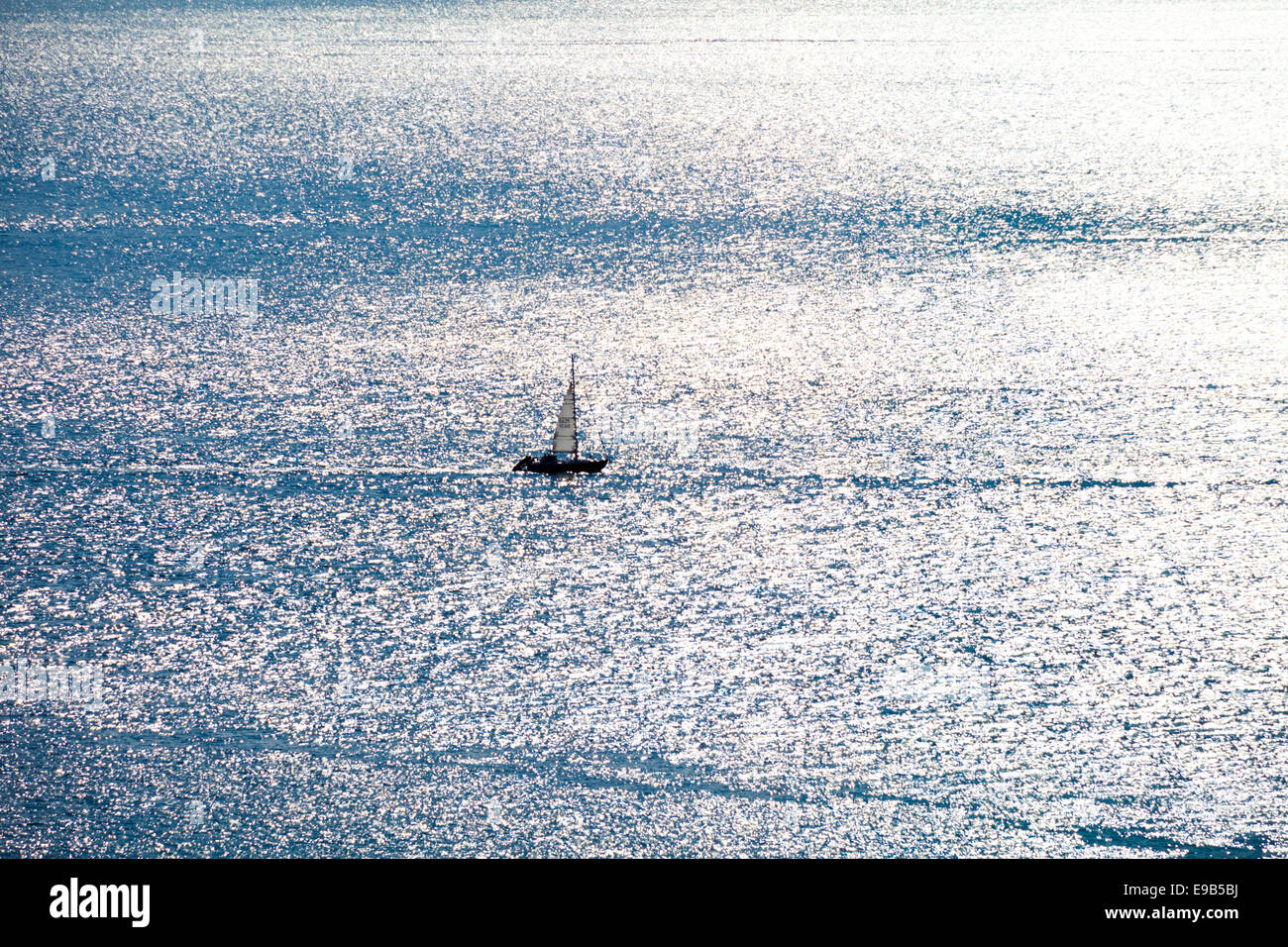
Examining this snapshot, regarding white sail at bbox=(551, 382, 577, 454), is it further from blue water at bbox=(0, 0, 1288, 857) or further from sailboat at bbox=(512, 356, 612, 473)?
blue water at bbox=(0, 0, 1288, 857)

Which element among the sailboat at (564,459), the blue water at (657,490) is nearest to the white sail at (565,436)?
the sailboat at (564,459)

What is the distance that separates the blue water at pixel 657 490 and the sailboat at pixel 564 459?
3.6 inches

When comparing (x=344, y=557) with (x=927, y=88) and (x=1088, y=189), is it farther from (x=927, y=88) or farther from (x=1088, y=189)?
(x=927, y=88)

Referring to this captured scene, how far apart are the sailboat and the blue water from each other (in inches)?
3.6

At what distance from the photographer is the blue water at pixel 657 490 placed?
3395 millimetres

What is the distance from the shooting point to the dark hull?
476cm

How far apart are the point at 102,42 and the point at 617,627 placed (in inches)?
406

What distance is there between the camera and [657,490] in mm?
4664

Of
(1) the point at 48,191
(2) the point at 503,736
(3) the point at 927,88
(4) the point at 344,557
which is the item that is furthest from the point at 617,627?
(3) the point at 927,88

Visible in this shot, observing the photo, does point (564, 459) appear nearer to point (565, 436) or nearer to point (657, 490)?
point (565, 436)

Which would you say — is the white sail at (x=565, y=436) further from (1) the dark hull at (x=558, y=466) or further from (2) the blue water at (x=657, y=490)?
(2) the blue water at (x=657, y=490)

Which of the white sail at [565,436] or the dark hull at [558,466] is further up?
the white sail at [565,436]

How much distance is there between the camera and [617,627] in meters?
4.00
